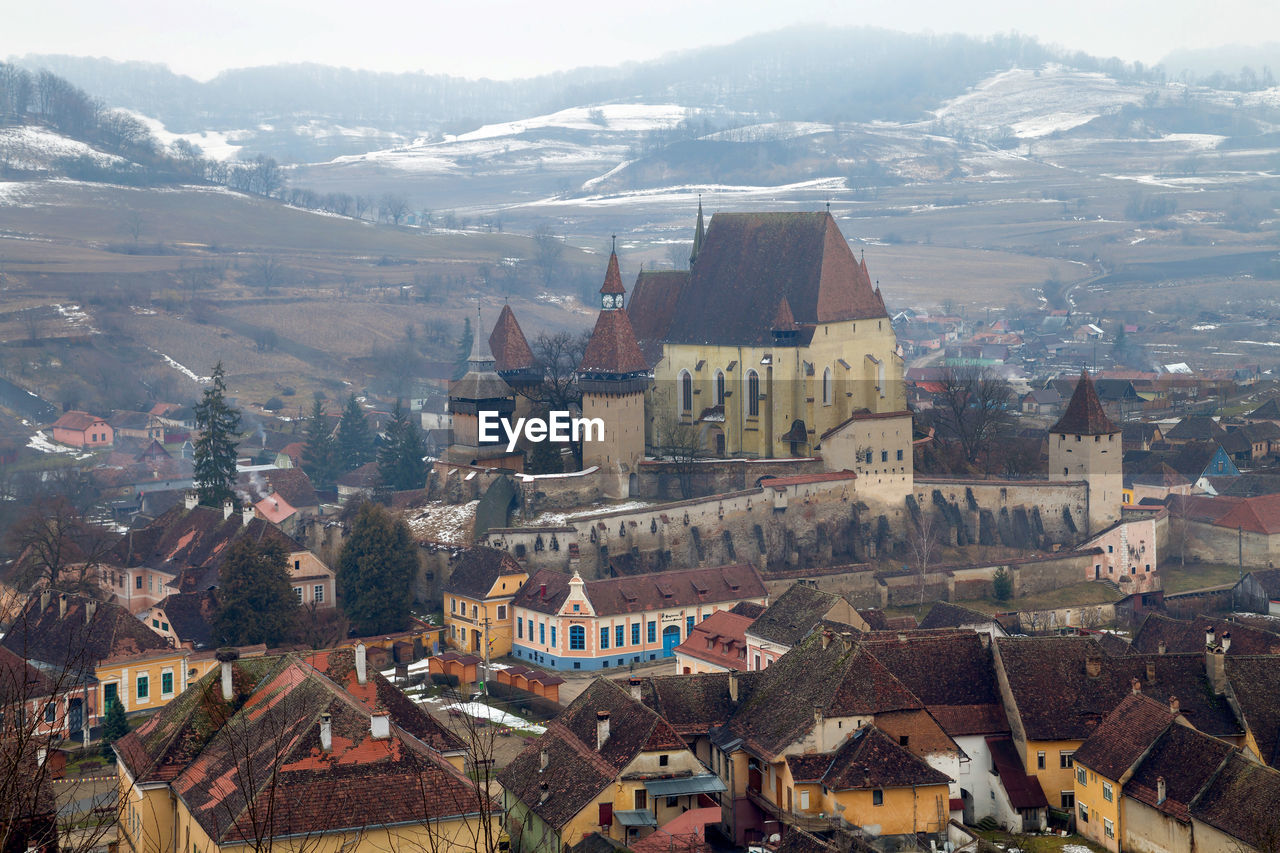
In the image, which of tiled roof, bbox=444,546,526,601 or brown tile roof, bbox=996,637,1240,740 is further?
tiled roof, bbox=444,546,526,601

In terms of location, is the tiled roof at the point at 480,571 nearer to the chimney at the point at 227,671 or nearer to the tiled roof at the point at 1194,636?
the tiled roof at the point at 1194,636

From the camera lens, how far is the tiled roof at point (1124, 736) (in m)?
38.3

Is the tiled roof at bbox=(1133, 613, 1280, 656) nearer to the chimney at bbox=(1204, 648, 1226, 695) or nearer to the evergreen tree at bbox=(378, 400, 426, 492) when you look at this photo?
the chimney at bbox=(1204, 648, 1226, 695)

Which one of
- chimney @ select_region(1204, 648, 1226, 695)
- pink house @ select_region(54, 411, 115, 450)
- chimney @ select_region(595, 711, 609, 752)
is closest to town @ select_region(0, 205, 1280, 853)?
chimney @ select_region(1204, 648, 1226, 695)

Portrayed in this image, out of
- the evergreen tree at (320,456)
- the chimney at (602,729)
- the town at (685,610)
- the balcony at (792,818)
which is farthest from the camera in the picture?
the evergreen tree at (320,456)

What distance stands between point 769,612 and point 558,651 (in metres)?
10.3

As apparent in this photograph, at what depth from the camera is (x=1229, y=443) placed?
89.8 m

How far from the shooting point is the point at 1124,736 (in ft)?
129

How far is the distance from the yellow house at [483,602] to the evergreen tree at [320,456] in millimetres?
35158

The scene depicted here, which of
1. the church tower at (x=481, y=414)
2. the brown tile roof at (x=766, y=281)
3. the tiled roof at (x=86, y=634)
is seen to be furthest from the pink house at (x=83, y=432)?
the tiled roof at (x=86, y=634)

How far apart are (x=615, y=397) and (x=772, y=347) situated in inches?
307

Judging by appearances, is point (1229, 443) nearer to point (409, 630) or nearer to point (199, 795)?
point (409, 630)

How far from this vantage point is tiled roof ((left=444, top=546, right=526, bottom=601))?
63.1 meters

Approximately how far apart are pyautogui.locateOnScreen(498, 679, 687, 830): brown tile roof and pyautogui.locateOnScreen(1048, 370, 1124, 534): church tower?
4056 centimetres
